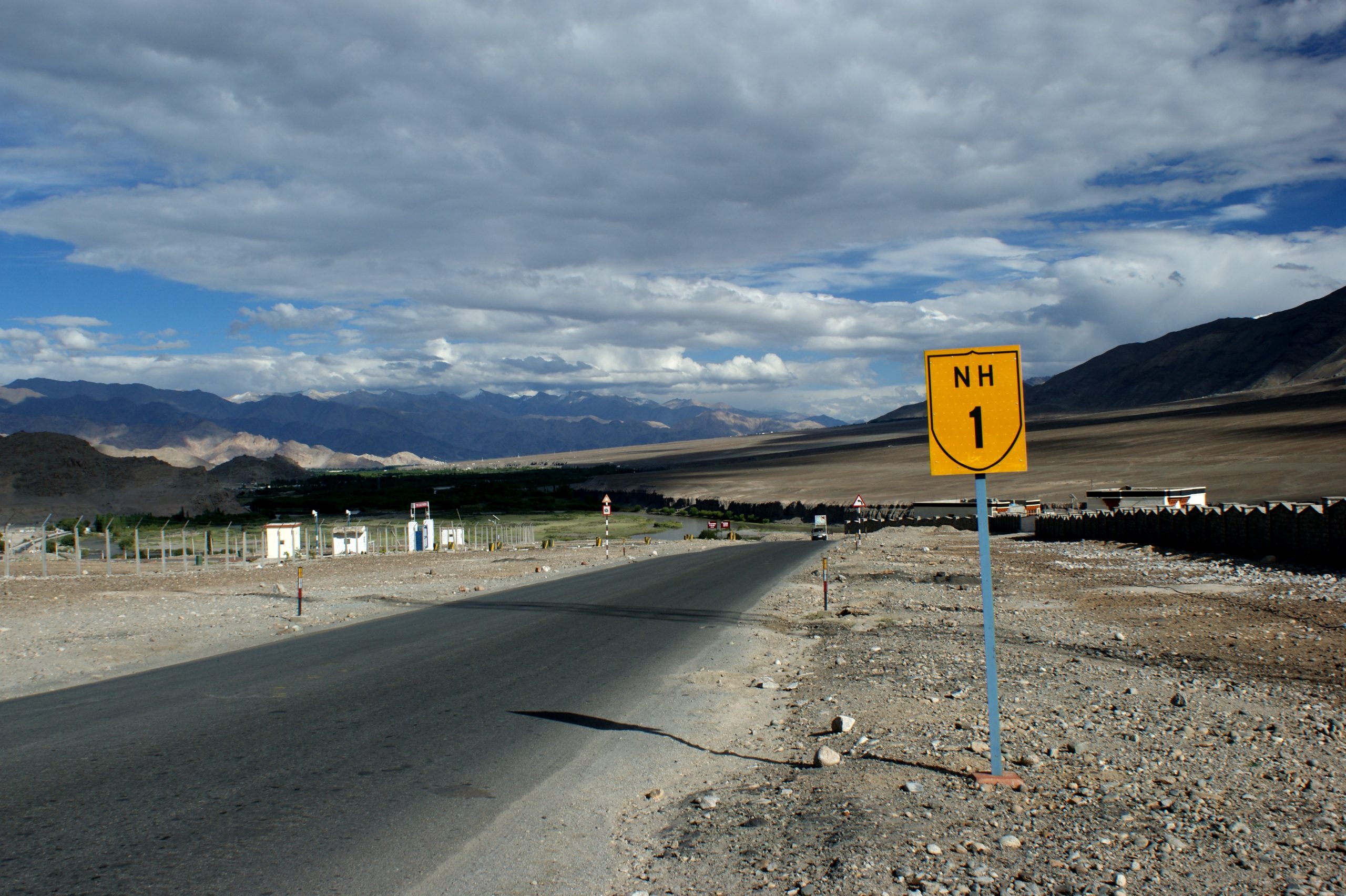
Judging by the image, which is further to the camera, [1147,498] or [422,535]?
[422,535]

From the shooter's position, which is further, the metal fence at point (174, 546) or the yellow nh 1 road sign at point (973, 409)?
the metal fence at point (174, 546)

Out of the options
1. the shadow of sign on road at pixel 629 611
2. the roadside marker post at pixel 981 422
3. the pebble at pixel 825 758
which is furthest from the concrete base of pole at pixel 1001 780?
the shadow of sign on road at pixel 629 611

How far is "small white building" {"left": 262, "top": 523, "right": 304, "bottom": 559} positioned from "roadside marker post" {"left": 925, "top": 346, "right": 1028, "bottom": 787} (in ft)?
139

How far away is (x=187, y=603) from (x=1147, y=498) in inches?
1862

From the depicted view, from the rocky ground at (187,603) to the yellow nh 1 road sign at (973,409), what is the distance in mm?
11685

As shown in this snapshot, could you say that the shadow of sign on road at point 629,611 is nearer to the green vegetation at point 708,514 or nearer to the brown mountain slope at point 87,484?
the brown mountain slope at point 87,484

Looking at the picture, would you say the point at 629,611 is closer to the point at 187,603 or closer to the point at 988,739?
the point at 187,603

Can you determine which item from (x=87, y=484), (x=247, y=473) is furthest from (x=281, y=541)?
(x=247, y=473)

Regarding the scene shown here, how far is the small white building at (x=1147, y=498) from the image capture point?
155ft

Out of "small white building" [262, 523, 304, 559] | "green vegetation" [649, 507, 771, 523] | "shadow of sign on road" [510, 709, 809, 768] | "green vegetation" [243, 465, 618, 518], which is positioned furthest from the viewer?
"green vegetation" [243, 465, 618, 518]

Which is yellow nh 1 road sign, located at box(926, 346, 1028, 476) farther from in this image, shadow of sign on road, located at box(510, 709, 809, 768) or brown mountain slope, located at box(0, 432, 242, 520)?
brown mountain slope, located at box(0, 432, 242, 520)

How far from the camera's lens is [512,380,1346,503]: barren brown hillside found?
268 ft

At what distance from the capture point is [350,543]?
160 ft

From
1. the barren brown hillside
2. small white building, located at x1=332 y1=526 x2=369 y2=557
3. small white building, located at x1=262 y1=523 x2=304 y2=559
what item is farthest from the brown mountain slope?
the barren brown hillside
